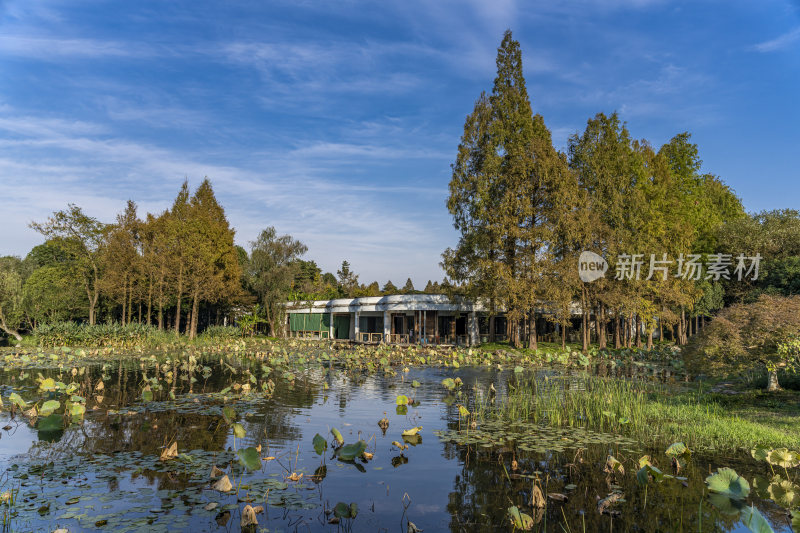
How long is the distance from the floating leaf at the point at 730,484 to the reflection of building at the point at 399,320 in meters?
25.0

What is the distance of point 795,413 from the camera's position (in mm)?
10133

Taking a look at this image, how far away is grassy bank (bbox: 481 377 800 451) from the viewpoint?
8125 millimetres

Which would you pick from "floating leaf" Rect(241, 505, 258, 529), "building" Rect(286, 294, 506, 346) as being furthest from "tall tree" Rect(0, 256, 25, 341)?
"floating leaf" Rect(241, 505, 258, 529)

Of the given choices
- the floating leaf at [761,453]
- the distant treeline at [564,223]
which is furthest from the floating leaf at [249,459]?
the distant treeline at [564,223]

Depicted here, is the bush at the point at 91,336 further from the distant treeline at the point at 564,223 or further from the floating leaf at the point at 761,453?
the floating leaf at the point at 761,453

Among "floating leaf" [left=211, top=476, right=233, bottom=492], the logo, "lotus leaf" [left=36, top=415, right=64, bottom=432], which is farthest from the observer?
the logo

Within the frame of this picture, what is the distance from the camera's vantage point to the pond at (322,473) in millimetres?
5008

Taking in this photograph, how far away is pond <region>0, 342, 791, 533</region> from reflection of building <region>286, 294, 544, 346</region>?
2157 centimetres

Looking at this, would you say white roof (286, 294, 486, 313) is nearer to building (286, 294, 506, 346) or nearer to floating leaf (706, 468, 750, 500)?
building (286, 294, 506, 346)

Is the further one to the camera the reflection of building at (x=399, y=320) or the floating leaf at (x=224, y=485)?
the reflection of building at (x=399, y=320)

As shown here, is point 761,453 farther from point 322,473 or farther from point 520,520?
point 322,473

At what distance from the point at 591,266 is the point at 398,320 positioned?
55.3 feet

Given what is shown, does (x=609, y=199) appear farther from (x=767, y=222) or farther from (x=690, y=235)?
(x=767, y=222)

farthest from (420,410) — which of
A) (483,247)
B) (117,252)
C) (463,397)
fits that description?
(117,252)
